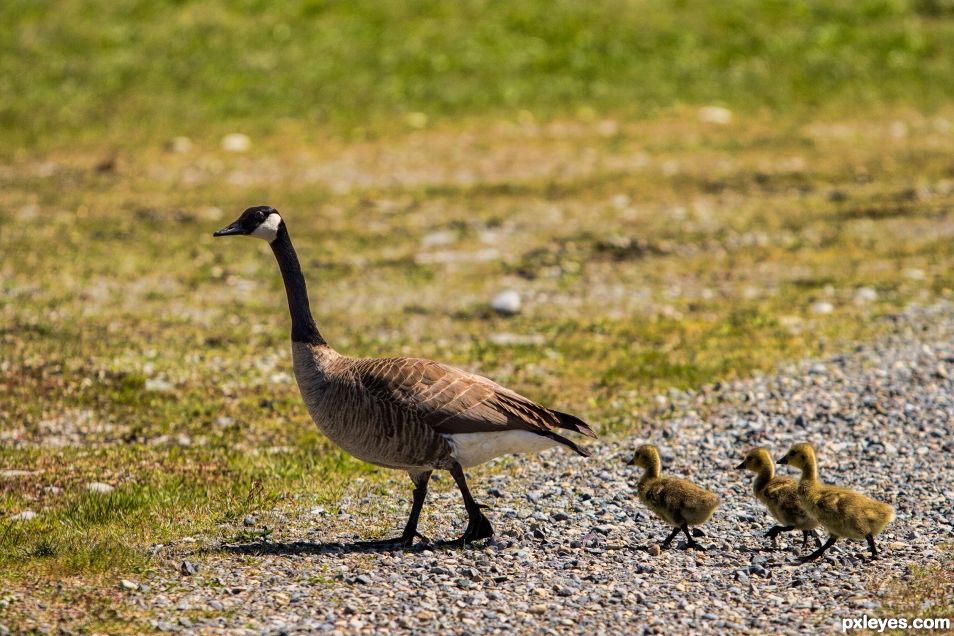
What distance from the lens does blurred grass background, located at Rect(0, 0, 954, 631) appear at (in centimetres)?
1120

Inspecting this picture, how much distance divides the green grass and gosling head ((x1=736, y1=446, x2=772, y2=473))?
61.4ft

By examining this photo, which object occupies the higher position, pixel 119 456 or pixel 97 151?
pixel 97 151

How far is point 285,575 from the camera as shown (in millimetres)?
8188

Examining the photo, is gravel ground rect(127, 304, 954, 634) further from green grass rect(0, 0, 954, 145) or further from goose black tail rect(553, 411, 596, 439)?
green grass rect(0, 0, 954, 145)

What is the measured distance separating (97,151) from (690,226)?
40.8 feet

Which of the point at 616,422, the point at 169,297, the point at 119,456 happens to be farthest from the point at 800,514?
the point at 169,297

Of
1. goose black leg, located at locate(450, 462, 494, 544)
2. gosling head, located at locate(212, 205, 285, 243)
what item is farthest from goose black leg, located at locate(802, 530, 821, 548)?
gosling head, located at locate(212, 205, 285, 243)

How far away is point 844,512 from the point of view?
320 inches

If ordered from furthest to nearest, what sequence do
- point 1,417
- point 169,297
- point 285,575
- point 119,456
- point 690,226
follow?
point 690,226, point 169,297, point 1,417, point 119,456, point 285,575

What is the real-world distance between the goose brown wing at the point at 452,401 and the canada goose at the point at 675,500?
65cm

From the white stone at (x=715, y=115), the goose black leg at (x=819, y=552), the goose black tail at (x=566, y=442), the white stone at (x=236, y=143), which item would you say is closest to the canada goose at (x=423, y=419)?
the goose black tail at (x=566, y=442)

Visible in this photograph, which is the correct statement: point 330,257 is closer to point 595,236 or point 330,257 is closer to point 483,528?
point 595,236

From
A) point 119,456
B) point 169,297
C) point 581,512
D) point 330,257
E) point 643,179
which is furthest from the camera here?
point 643,179

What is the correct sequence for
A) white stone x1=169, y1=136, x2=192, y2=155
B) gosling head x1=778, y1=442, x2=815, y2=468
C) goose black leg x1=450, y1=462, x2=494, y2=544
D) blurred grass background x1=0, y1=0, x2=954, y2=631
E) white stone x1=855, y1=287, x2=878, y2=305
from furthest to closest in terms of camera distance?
white stone x1=169, y1=136, x2=192, y2=155, white stone x1=855, y1=287, x2=878, y2=305, blurred grass background x1=0, y1=0, x2=954, y2=631, gosling head x1=778, y1=442, x2=815, y2=468, goose black leg x1=450, y1=462, x2=494, y2=544
